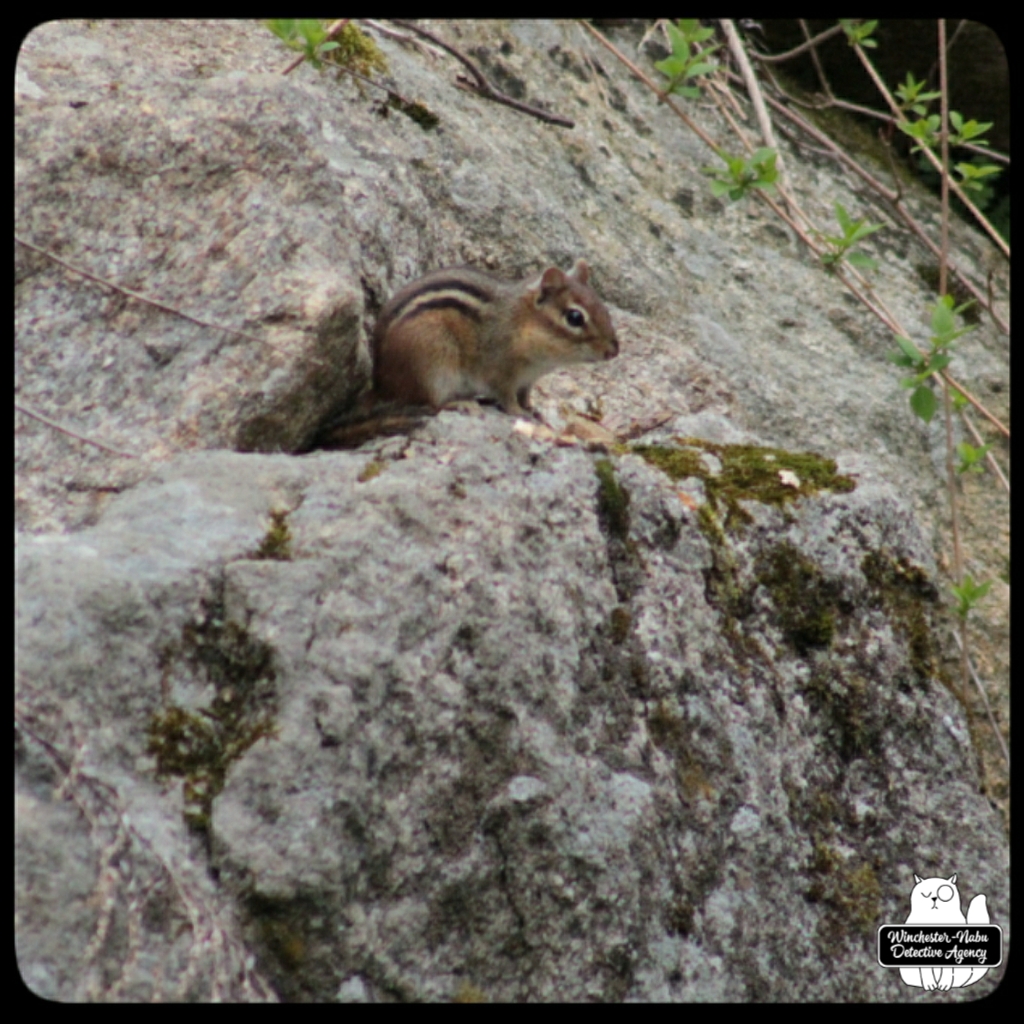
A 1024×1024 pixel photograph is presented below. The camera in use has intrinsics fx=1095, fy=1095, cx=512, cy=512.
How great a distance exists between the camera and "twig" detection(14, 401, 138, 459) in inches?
126

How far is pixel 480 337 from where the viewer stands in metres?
4.54

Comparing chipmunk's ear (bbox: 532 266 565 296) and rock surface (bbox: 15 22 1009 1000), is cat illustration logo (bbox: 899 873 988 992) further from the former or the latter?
chipmunk's ear (bbox: 532 266 565 296)

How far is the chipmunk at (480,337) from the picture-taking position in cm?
402

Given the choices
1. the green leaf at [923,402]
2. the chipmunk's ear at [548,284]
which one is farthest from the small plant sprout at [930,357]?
the chipmunk's ear at [548,284]

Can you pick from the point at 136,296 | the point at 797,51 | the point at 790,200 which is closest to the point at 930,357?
the point at 790,200

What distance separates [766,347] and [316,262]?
2574 millimetres

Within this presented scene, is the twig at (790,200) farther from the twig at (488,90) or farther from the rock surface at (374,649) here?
the rock surface at (374,649)

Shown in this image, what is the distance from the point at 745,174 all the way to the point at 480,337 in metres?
1.22

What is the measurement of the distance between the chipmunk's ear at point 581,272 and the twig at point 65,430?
90.8 inches

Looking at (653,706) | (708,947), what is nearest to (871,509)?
(653,706)

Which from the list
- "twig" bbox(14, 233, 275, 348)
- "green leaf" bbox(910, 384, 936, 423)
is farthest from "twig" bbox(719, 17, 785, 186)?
"twig" bbox(14, 233, 275, 348)

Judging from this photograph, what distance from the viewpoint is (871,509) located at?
3.71 m

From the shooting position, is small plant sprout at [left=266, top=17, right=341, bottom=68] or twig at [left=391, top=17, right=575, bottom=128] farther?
twig at [left=391, top=17, right=575, bottom=128]

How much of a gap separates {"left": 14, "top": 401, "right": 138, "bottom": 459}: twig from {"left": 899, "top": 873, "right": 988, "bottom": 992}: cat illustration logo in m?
2.67
